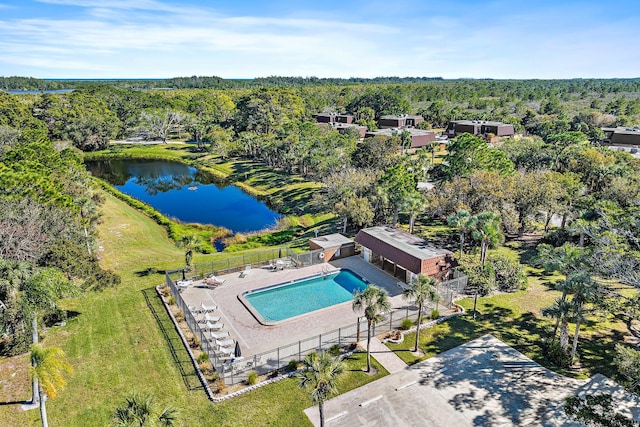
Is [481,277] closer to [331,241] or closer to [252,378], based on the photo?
[331,241]

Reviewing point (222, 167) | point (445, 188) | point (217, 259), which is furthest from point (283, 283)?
point (222, 167)

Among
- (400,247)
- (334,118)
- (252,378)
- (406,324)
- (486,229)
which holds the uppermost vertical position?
(334,118)

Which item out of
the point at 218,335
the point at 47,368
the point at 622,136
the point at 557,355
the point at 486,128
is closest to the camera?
the point at 47,368

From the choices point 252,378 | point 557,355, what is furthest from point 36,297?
point 557,355

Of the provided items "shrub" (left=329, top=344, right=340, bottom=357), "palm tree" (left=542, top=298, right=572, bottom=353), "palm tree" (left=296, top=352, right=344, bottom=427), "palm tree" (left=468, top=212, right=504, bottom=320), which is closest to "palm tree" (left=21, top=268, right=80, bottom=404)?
"palm tree" (left=296, top=352, right=344, bottom=427)

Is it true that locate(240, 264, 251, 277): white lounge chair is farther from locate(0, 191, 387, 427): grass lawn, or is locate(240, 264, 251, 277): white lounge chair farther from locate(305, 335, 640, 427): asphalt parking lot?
locate(305, 335, 640, 427): asphalt parking lot

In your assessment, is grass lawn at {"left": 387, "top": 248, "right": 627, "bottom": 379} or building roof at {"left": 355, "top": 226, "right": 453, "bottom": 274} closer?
grass lawn at {"left": 387, "top": 248, "right": 627, "bottom": 379}
